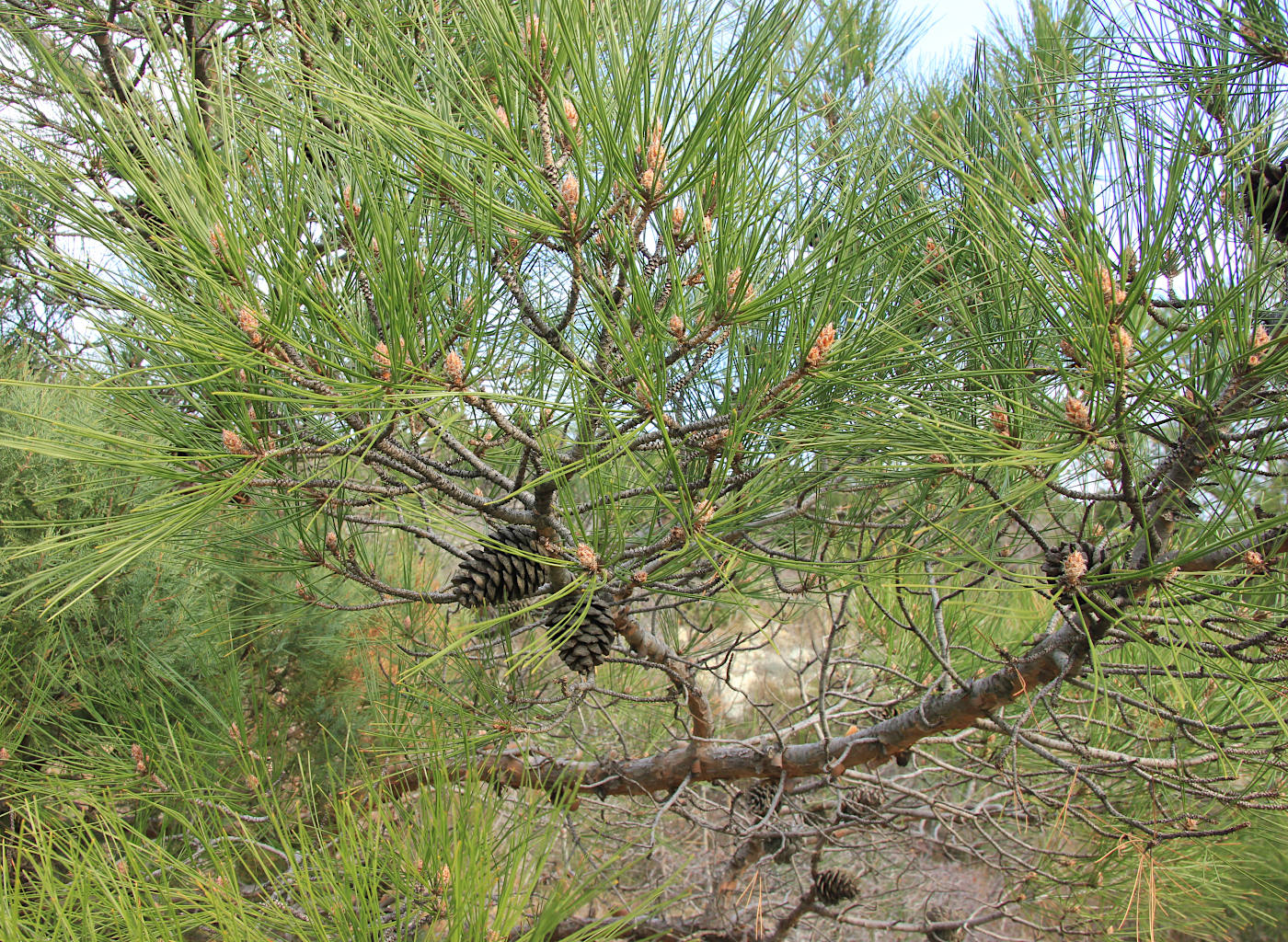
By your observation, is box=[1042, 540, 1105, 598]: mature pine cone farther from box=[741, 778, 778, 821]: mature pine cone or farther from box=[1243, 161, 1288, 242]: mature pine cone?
box=[741, 778, 778, 821]: mature pine cone

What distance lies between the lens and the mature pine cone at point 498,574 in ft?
2.25

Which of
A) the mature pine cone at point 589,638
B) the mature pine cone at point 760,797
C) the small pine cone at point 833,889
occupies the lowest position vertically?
the small pine cone at point 833,889

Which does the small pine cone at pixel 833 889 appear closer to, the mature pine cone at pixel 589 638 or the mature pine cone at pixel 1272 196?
the mature pine cone at pixel 589 638

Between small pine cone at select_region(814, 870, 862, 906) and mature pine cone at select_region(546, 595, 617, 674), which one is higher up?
mature pine cone at select_region(546, 595, 617, 674)

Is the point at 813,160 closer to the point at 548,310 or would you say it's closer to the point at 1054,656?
the point at 548,310

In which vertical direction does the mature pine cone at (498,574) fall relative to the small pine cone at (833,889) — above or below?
above

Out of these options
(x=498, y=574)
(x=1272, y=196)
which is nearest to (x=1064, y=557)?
(x=1272, y=196)

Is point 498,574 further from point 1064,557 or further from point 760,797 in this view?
point 760,797

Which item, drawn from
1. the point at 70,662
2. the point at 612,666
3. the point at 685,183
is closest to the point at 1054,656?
the point at 685,183

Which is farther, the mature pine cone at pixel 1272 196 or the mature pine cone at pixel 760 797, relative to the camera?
the mature pine cone at pixel 760 797

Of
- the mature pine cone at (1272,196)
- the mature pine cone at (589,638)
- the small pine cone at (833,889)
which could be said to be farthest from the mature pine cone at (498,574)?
the small pine cone at (833,889)

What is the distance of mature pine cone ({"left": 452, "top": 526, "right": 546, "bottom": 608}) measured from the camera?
2.25 feet

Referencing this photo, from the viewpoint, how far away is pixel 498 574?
694mm

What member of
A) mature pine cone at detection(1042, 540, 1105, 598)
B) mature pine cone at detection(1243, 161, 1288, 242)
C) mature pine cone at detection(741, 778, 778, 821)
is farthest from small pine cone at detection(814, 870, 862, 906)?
mature pine cone at detection(1243, 161, 1288, 242)
